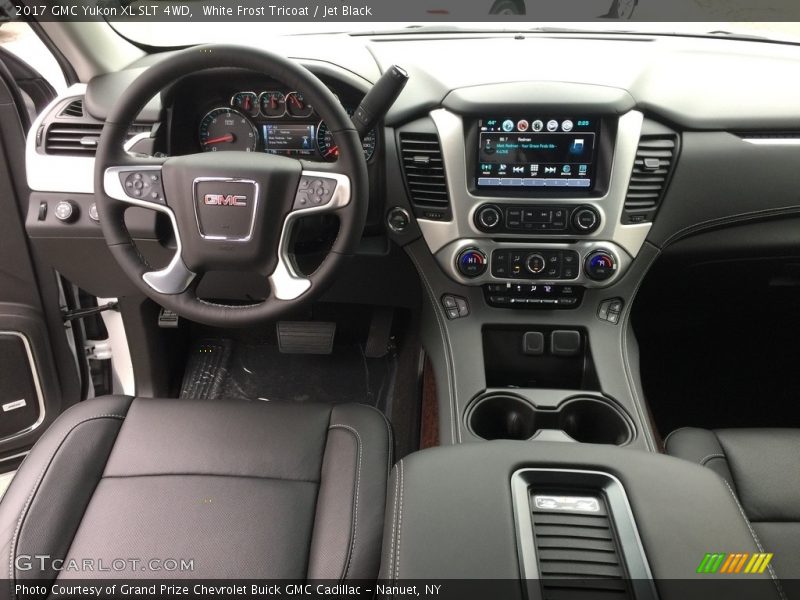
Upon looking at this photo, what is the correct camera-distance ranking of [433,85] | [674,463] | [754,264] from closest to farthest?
1. [674,463]
2. [433,85]
3. [754,264]

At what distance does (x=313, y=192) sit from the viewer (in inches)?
49.6

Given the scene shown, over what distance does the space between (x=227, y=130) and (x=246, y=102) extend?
0.31 feet

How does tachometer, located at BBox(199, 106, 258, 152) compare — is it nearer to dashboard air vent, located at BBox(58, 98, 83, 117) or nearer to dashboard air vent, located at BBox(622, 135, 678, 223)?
dashboard air vent, located at BBox(58, 98, 83, 117)

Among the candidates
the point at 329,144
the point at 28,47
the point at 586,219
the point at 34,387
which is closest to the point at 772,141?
the point at 586,219

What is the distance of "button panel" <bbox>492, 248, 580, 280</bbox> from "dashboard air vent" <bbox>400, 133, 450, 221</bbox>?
18 centimetres

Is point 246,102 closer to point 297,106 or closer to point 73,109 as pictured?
point 297,106

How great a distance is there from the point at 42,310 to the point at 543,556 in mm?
1702

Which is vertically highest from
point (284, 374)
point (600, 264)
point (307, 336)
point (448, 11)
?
point (448, 11)

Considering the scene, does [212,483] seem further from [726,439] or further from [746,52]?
[746,52]

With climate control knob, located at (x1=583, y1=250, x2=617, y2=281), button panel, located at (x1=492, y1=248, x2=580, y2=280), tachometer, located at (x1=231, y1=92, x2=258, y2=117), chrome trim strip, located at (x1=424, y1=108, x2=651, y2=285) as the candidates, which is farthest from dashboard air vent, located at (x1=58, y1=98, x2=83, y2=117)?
climate control knob, located at (x1=583, y1=250, x2=617, y2=281)

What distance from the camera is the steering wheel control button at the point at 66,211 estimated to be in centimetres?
157

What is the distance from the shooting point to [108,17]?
1.59 m

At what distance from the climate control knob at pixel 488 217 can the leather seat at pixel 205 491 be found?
550mm

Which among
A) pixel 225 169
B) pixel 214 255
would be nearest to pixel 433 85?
pixel 225 169
